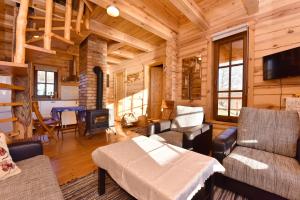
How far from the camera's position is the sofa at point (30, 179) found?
35.0 inches

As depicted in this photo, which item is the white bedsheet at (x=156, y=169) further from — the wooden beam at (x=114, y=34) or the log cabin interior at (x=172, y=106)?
the wooden beam at (x=114, y=34)

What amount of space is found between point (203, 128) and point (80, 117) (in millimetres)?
3219

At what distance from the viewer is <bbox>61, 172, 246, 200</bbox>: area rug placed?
1.52m

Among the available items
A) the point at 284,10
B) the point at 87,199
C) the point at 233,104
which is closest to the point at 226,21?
the point at 284,10

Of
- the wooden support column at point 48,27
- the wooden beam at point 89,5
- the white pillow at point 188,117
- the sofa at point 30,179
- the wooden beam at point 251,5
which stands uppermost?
the wooden beam at point 89,5

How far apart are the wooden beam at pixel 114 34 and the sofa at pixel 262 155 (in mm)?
3141

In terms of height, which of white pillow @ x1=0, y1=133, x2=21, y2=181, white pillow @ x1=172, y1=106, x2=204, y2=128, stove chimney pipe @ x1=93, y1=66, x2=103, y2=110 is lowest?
white pillow @ x1=0, y1=133, x2=21, y2=181

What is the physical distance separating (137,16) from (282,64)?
2.40 metres

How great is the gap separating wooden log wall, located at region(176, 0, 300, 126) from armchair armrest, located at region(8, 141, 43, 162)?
111 inches

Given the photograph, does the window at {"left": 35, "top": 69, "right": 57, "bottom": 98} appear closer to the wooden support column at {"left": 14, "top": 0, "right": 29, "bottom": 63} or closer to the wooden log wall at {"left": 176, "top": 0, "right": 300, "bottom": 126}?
the wooden support column at {"left": 14, "top": 0, "right": 29, "bottom": 63}

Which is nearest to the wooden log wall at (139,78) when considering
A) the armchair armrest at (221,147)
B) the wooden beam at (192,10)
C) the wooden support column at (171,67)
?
the wooden support column at (171,67)

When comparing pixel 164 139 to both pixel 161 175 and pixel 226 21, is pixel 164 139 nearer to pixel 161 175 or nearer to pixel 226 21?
pixel 161 175

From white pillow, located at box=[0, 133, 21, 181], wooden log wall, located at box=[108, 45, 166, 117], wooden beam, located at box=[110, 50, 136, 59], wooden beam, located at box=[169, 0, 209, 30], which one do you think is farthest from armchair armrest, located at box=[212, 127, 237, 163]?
wooden beam, located at box=[110, 50, 136, 59]

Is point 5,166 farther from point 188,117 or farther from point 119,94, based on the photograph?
point 119,94
